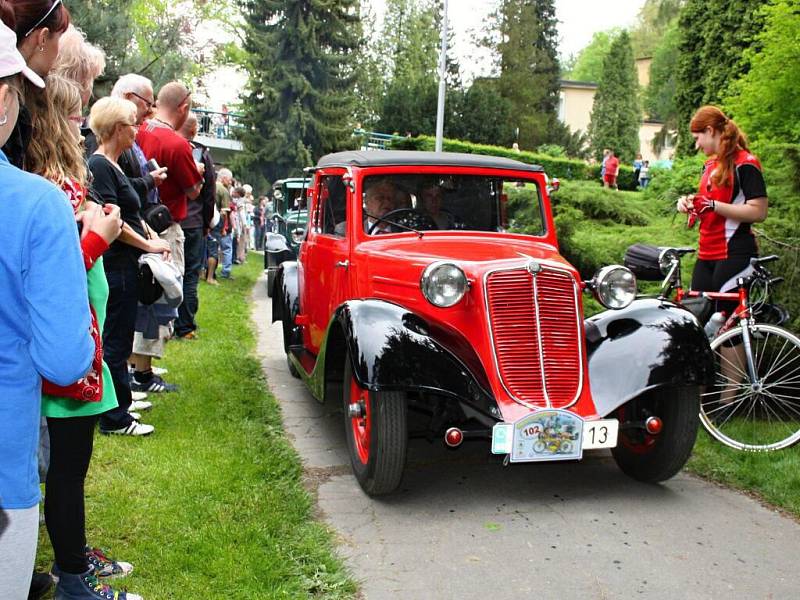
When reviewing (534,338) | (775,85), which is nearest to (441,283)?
(534,338)

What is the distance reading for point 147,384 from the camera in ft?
19.2

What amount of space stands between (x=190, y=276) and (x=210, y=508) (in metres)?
4.22

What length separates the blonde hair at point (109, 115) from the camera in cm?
435

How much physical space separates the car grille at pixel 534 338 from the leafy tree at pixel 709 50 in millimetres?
9593

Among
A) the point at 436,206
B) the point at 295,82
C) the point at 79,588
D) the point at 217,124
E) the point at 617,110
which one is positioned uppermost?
the point at 617,110

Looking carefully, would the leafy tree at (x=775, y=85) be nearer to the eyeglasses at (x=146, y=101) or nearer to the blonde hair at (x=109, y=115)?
the eyeglasses at (x=146, y=101)

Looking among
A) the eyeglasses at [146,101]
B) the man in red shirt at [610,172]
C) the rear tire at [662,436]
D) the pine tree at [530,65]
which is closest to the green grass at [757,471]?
the rear tire at [662,436]

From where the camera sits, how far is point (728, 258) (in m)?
5.27

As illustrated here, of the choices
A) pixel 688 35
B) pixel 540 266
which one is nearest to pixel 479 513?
pixel 540 266

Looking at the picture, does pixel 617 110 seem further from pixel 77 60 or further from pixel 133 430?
pixel 77 60

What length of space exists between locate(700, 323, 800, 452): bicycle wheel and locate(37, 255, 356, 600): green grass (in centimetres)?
281

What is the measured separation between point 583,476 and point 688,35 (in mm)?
12768

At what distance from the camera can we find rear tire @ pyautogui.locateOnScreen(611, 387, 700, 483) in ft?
13.7

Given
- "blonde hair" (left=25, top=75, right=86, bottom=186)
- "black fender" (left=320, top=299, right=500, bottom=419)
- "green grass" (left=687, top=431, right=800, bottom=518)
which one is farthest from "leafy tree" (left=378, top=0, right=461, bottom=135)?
"blonde hair" (left=25, top=75, right=86, bottom=186)
